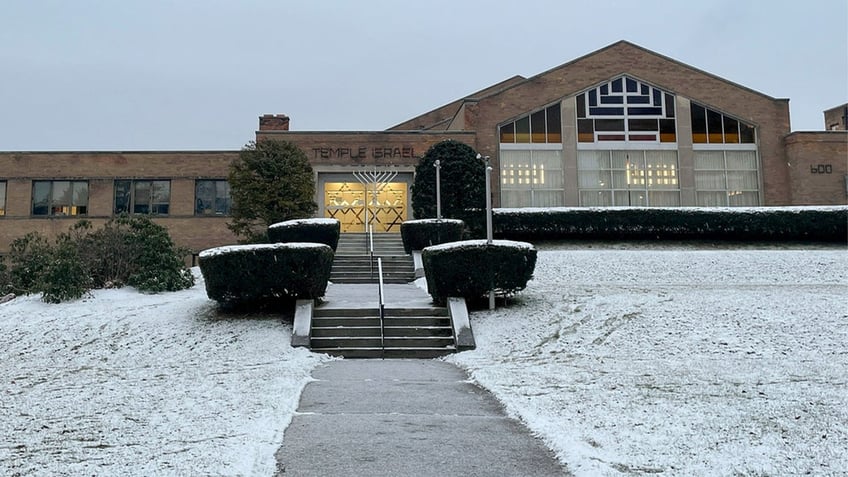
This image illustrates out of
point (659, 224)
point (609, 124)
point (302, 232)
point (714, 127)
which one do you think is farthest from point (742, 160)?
point (302, 232)

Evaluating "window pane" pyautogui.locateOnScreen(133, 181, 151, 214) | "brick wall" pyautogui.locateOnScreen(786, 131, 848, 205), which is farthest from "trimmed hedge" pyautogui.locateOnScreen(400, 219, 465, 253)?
"brick wall" pyautogui.locateOnScreen(786, 131, 848, 205)

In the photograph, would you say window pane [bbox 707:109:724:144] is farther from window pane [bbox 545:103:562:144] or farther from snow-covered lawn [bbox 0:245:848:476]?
snow-covered lawn [bbox 0:245:848:476]

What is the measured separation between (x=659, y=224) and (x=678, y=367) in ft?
48.6

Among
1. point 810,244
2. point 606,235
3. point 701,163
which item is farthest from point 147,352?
point 701,163

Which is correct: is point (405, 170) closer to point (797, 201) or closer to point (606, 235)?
point (606, 235)

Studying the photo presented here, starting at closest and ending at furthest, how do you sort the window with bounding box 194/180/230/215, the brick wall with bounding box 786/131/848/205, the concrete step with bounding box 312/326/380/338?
1. the concrete step with bounding box 312/326/380/338
2. the window with bounding box 194/180/230/215
3. the brick wall with bounding box 786/131/848/205

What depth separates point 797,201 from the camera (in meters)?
25.8

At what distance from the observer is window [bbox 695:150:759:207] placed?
1034 inches

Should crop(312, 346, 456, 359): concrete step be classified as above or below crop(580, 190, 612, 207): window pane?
below

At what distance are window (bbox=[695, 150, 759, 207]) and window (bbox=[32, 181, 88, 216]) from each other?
2601 cm

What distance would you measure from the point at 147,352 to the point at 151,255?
193 inches

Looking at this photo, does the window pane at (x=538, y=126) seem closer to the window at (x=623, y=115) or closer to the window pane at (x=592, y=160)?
the window at (x=623, y=115)

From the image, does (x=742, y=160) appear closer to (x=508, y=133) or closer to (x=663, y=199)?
(x=663, y=199)

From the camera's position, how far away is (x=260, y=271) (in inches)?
421
